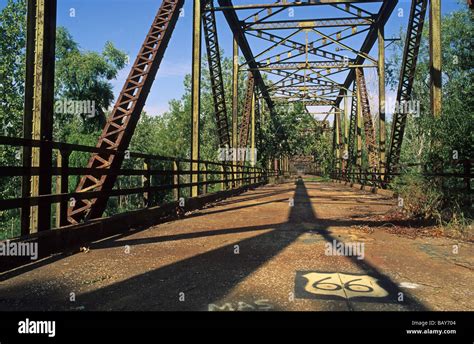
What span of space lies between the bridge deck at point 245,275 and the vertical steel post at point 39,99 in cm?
88

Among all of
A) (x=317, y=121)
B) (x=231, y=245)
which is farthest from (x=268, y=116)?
(x=231, y=245)

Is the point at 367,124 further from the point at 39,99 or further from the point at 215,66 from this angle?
the point at 39,99

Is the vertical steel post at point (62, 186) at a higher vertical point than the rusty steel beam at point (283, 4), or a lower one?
lower

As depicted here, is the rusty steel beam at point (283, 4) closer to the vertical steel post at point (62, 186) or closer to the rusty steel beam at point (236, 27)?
the rusty steel beam at point (236, 27)

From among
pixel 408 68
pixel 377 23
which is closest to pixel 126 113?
pixel 408 68

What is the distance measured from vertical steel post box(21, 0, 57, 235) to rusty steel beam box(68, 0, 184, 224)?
1096mm

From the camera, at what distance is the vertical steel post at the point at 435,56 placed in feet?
31.2

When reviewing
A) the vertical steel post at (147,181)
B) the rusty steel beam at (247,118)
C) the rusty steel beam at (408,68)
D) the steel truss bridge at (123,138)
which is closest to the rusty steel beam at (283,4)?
the steel truss bridge at (123,138)

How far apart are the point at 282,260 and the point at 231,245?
1096 mm

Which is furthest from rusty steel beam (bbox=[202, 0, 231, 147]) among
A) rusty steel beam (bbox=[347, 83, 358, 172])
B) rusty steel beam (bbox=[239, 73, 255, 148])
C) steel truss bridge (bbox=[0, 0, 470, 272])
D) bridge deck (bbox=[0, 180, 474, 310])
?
rusty steel beam (bbox=[347, 83, 358, 172])

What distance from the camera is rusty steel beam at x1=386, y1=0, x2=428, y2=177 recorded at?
1227 centimetres

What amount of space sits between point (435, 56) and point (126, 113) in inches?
333

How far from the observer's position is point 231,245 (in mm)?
5152
